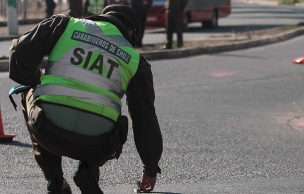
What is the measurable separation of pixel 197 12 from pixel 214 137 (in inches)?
674

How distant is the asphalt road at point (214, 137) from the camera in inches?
235

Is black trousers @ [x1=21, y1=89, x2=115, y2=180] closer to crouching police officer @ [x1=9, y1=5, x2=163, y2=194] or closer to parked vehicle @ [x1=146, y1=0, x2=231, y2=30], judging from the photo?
crouching police officer @ [x1=9, y1=5, x2=163, y2=194]

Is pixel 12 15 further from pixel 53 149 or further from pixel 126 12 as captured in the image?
pixel 53 149

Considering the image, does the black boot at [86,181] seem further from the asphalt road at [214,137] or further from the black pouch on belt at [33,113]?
the asphalt road at [214,137]

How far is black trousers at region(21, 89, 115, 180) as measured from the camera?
3.92m

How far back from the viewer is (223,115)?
940 cm

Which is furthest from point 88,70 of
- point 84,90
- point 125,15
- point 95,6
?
point 95,6

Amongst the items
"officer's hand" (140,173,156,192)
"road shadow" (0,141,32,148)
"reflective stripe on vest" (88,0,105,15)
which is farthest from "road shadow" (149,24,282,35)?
"officer's hand" (140,173,156,192)

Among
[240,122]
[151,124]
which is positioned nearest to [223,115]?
[240,122]

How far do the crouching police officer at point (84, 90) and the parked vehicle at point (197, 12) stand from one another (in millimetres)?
19252

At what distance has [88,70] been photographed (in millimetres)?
3988

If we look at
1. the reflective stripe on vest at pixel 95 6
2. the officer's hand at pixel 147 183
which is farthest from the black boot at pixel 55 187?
the reflective stripe on vest at pixel 95 6

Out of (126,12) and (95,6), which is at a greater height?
(126,12)

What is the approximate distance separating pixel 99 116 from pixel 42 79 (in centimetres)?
40
